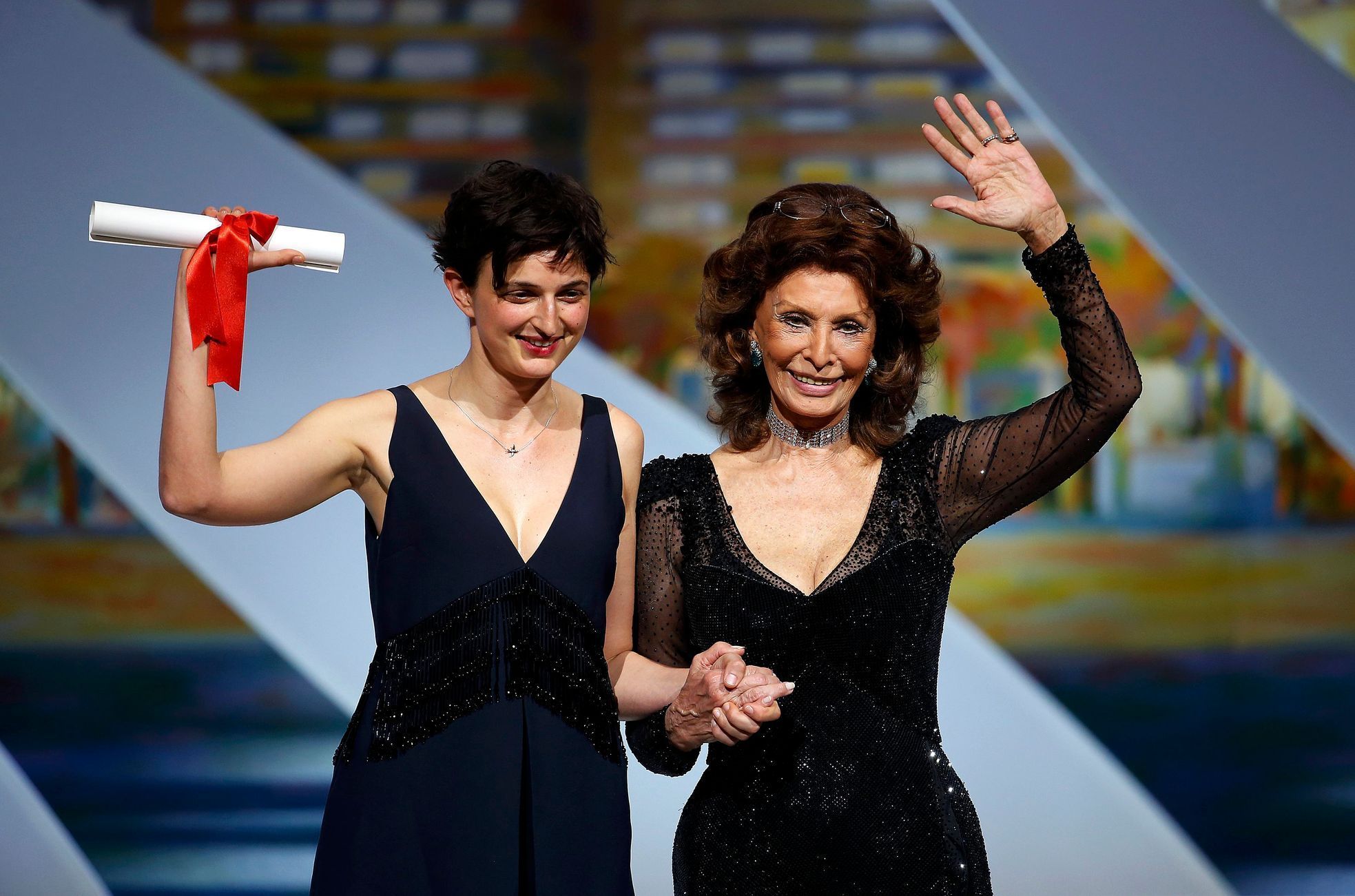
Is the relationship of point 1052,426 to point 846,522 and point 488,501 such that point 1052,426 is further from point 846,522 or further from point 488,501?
point 488,501

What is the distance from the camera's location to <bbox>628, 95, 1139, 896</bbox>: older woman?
1828 millimetres

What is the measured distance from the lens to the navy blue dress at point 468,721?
5.48ft

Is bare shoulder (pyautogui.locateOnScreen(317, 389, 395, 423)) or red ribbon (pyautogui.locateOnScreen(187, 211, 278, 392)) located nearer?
red ribbon (pyautogui.locateOnScreen(187, 211, 278, 392))

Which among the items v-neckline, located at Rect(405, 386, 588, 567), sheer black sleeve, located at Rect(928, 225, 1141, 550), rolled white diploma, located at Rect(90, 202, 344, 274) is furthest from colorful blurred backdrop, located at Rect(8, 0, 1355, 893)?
rolled white diploma, located at Rect(90, 202, 344, 274)

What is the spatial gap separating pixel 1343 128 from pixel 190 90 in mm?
3237

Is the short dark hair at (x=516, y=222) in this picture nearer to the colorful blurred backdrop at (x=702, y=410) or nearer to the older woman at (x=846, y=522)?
the older woman at (x=846, y=522)

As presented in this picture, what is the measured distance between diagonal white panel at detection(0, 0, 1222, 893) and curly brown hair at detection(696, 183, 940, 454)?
5.62ft

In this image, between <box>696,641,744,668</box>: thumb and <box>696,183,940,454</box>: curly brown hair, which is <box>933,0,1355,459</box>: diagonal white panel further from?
<box>696,641,744,668</box>: thumb

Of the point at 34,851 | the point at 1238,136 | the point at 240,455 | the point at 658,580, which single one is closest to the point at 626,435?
the point at 658,580

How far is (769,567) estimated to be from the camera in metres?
1.90

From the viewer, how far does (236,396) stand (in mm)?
3697

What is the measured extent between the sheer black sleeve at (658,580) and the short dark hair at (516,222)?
0.37 metres

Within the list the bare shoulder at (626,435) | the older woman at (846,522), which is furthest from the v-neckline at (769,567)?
the bare shoulder at (626,435)

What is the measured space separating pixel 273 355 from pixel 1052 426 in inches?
97.6
